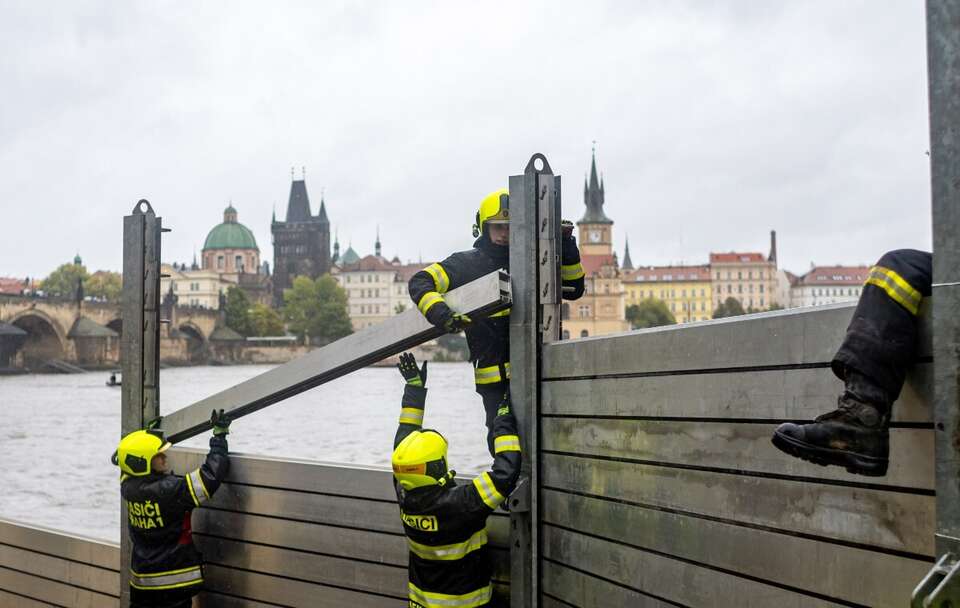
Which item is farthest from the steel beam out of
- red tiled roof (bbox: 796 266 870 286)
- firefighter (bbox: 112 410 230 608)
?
red tiled roof (bbox: 796 266 870 286)

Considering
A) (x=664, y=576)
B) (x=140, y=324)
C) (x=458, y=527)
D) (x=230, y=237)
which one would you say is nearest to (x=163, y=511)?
(x=140, y=324)

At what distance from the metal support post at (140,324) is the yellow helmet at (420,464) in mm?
2044

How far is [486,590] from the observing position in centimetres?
354

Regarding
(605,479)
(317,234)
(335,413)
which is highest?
(317,234)

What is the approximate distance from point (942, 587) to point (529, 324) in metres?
1.92

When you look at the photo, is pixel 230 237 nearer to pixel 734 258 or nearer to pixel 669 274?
pixel 669 274

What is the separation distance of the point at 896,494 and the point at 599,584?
4.30 feet

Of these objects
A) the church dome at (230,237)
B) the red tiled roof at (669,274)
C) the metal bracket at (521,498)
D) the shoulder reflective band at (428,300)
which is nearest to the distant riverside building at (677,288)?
the red tiled roof at (669,274)

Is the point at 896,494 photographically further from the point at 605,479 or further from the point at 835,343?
the point at 605,479

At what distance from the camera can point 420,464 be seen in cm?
352

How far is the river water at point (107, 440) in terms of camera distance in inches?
551

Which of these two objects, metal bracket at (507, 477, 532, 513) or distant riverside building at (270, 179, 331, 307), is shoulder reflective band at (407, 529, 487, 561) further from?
distant riverside building at (270, 179, 331, 307)

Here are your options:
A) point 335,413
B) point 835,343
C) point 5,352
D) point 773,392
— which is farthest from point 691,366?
point 5,352

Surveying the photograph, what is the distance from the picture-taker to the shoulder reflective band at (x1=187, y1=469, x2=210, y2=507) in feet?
14.7
